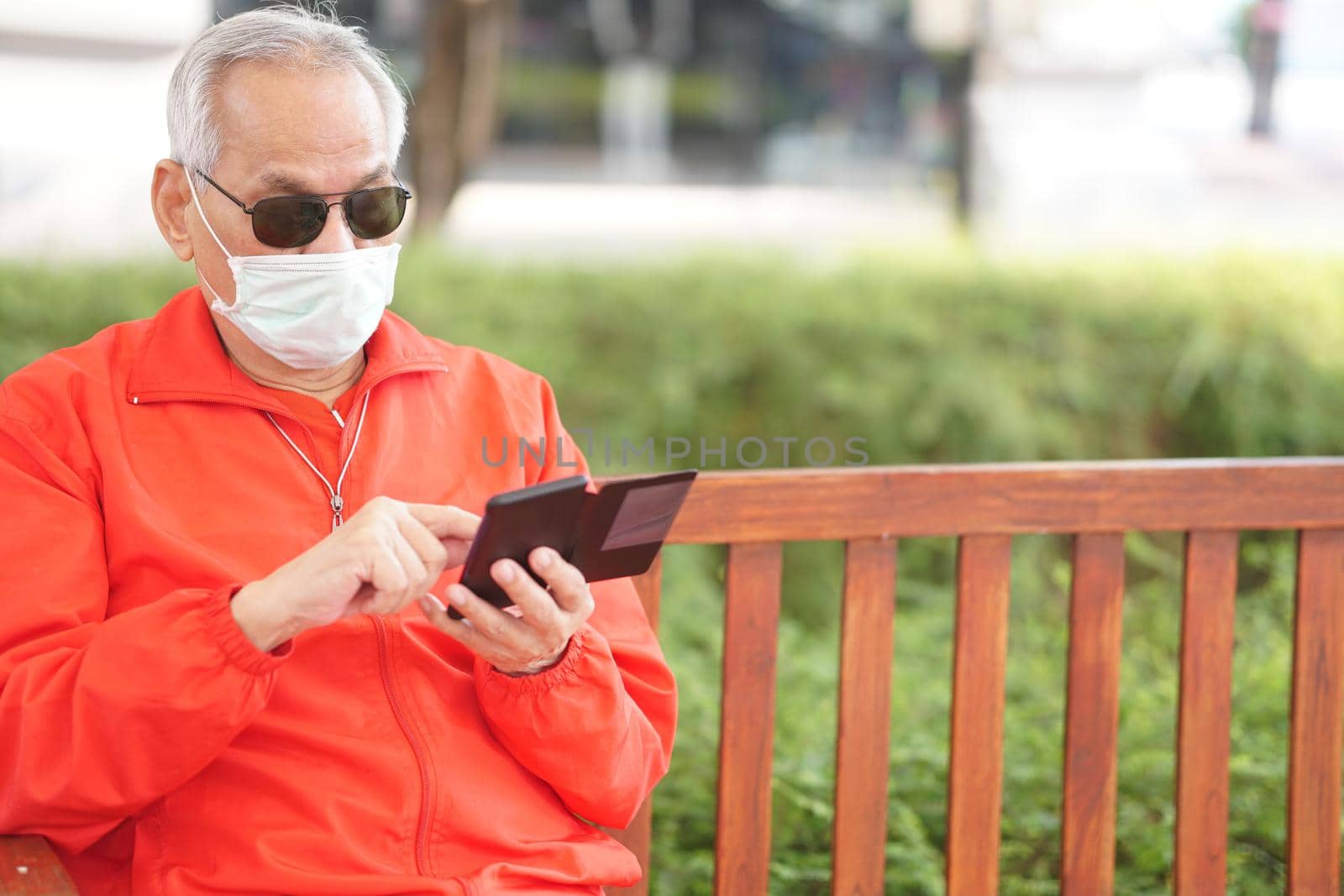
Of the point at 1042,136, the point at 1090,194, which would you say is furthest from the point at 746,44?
the point at 1090,194

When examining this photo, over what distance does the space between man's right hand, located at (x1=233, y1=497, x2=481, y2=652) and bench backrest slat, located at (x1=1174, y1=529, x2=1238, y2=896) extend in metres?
1.43

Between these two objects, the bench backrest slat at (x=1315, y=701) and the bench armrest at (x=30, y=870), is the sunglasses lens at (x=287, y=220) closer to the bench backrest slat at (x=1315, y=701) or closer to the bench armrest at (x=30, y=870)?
the bench armrest at (x=30, y=870)

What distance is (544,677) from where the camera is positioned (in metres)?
1.75

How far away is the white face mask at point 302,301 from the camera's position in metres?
1.81

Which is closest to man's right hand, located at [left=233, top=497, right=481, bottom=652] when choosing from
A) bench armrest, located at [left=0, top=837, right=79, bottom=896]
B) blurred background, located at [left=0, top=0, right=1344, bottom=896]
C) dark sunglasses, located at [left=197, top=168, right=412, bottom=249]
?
bench armrest, located at [left=0, top=837, right=79, bottom=896]

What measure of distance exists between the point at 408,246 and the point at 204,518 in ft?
11.5

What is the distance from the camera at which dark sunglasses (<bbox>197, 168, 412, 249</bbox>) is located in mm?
1792

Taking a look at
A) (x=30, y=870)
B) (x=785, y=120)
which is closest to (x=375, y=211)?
(x=30, y=870)

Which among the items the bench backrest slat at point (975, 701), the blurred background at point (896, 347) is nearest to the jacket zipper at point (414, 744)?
the bench backrest slat at point (975, 701)

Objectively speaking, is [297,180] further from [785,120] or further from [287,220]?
[785,120]

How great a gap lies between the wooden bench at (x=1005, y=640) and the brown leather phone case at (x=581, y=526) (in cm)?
51

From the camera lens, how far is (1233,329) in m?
5.10

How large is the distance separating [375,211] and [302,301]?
0.15 meters

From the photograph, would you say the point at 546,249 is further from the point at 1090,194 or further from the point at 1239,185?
the point at 1239,185
